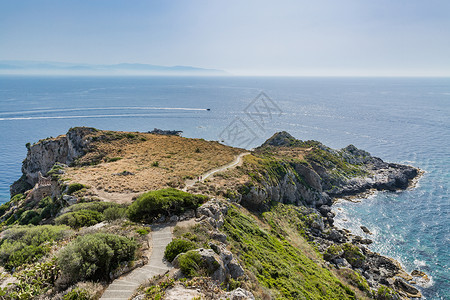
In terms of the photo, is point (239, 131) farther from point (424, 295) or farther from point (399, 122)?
point (424, 295)

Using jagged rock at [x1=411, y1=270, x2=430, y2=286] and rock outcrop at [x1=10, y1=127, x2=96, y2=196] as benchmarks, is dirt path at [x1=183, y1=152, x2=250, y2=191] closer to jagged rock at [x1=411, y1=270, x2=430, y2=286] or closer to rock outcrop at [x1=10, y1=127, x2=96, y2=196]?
jagged rock at [x1=411, y1=270, x2=430, y2=286]

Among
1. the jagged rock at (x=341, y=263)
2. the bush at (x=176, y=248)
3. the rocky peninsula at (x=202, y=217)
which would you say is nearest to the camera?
the rocky peninsula at (x=202, y=217)

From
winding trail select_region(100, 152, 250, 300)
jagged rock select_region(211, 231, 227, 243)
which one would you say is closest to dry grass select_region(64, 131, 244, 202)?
winding trail select_region(100, 152, 250, 300)

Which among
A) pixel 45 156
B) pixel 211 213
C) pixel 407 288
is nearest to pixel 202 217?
pixel 211 213

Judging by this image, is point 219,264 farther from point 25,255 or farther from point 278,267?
point 25,255

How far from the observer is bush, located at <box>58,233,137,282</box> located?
13344 mm

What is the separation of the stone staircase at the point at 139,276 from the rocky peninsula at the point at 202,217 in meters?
0.48

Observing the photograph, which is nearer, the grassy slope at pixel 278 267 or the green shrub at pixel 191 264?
the green shrub at pixel 191 264

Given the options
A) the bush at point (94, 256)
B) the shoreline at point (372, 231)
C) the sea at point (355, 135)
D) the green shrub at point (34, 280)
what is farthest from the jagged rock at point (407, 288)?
the green shrub at point (34, 280)

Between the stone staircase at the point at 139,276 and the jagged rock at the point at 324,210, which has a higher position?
the stone staircase at the point at 139,276

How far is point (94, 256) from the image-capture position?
1405 centimetres

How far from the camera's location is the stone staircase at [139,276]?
42.4ft

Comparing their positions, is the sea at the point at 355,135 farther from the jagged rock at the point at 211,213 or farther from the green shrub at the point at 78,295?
the green shrub at the point at 78,295

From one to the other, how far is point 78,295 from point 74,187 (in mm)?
25668
